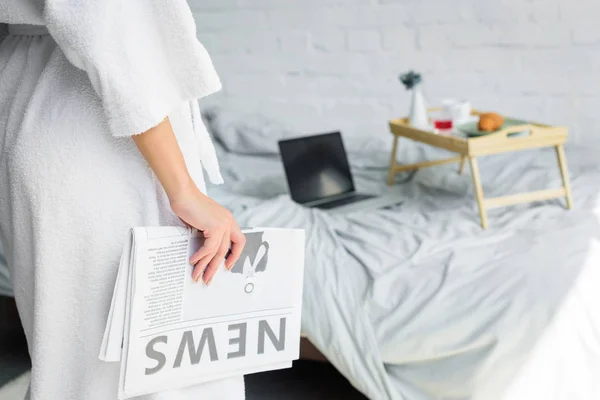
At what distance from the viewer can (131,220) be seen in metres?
0.86

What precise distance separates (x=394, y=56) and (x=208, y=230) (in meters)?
2.30

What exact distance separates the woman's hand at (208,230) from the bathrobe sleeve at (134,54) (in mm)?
98

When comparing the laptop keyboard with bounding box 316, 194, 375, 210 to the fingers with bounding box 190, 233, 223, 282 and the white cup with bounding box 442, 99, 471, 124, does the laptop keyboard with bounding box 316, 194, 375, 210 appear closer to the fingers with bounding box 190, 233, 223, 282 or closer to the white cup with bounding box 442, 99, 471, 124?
the white cup with bounding box 442, 99, 471, 124

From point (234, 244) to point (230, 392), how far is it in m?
0.19

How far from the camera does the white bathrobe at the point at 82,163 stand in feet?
2.64

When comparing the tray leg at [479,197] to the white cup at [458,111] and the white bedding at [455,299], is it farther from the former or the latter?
the white cup at [458,111]

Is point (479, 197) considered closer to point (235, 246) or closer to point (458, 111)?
point (458, 111)

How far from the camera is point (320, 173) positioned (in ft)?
7.86

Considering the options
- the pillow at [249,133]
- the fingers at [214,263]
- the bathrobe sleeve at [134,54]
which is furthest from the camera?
the pillow at [249,133]

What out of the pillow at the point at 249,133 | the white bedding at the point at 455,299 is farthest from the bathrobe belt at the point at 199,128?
the pillow at the point at 249,133

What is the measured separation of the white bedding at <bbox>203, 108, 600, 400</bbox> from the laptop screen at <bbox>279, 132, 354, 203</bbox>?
12.4 inches

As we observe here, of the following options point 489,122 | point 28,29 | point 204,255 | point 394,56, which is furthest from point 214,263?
point 394,56

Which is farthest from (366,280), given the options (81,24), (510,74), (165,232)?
(510,74)

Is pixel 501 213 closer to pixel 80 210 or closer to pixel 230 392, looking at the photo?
pixel 230 392
